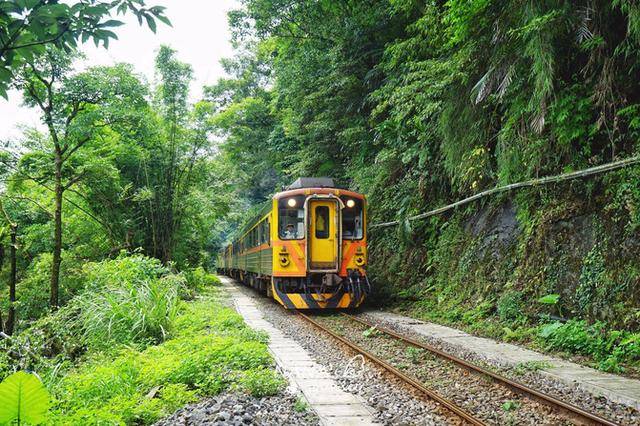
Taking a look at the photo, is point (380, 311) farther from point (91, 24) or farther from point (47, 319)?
point (91, 24)

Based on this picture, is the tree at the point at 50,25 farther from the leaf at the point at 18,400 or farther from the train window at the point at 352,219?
the train window at the point at 352,219

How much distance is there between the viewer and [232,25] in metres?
15.9

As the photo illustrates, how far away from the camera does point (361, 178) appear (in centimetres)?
1433

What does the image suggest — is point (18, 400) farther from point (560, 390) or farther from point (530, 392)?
point (560, 390)

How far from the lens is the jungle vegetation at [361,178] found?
536cm

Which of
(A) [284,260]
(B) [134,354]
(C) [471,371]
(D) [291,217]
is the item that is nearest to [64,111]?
(D) [291,217]

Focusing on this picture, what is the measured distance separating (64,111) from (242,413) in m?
8.25

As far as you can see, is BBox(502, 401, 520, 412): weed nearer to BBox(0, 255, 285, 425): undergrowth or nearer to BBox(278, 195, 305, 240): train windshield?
BBox(0, 255, 285, 425): undergrowth

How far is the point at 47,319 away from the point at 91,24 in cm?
707

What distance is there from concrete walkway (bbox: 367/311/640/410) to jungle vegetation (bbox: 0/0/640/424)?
0.34 m

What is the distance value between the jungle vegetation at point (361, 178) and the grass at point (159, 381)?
0.09 ft

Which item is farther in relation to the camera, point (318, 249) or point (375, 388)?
point (318, 249)

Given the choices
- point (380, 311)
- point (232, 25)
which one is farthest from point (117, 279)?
point (232, 25)

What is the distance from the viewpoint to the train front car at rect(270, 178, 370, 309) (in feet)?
33.5
